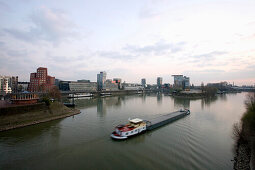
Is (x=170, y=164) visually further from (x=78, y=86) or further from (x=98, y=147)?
(x=78, y=86)

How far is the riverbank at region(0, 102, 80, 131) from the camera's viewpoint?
24.8 metres

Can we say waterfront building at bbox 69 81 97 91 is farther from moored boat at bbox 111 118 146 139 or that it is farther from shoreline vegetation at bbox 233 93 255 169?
shoreline vegetation at bbox 233 93 255 169

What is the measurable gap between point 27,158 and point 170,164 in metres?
16.6

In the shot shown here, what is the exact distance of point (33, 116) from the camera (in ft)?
94.9

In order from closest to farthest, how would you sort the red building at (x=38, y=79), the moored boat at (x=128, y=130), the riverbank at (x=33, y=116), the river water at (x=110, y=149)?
the river water at (x=110, y=149)
the moored boat at (x=128, y=130)
the riverbank at (x=33, y=116)
the red building at (x=38, y=79)

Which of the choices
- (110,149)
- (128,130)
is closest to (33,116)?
(110,149)

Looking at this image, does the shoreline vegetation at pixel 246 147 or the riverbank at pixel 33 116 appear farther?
the riverbank at pixel 33 116

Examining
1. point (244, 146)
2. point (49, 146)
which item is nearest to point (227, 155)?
point (244, 146)

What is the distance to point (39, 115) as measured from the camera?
98.9 feet

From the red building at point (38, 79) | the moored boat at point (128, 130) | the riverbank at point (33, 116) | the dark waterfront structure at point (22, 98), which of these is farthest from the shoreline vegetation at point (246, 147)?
the red building at point (38, 79)

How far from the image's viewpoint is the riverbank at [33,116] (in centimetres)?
2477

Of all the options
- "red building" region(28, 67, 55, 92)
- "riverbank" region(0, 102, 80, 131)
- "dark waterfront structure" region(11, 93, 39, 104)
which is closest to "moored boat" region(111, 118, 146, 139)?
"riverbank" region(0, 102, 80, 131)

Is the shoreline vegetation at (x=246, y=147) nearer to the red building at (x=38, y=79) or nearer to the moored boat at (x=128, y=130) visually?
the moored boat at (x=128, y=130)

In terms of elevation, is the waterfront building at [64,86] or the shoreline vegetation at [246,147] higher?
the waterfront building at [64,86]
